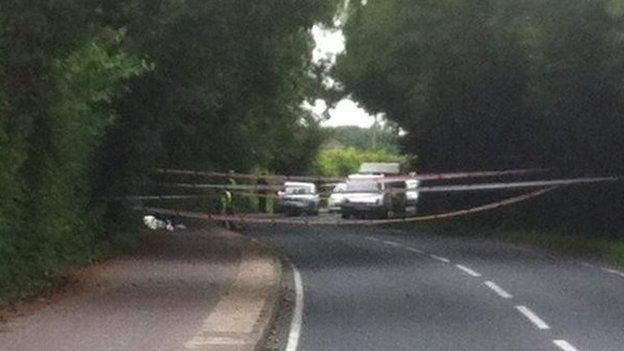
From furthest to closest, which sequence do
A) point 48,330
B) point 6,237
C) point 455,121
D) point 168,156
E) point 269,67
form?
point 455,121 < point 168,156 < point 269,67 < point 6,237 < point 48,330

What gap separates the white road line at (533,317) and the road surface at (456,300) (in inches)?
0.5

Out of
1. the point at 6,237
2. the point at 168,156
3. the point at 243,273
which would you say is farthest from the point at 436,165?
the point at 6,237

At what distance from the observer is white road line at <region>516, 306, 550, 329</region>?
18.8 m

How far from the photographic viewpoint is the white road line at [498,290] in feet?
75.5

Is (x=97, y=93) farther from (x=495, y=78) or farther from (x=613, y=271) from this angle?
(x=495, y=78)

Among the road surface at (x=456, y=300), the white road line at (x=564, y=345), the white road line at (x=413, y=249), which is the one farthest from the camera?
the white road line at (x=413, y=249)

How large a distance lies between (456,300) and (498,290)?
72.4 inches

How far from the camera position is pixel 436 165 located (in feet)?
180

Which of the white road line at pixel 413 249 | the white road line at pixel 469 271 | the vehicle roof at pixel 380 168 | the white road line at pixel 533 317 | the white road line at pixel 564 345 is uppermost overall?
the vehicle roof at pixel 380 168

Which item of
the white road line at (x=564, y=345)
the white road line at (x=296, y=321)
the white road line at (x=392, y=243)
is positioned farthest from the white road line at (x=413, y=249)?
the white road line at (x=564, y=345)

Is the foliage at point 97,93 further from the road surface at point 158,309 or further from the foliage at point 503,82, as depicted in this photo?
the foliage at point 503,82

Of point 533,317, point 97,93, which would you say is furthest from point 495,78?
point 533,317

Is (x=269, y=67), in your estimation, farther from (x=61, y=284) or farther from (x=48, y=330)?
(x=48, y=330)

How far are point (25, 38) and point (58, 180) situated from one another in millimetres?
3064
